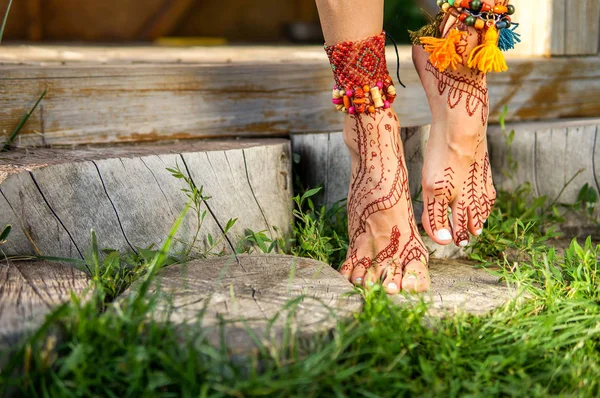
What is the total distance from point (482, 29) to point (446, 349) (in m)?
0.75

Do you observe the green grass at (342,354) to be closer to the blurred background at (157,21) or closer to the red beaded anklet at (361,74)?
the red beaded anklet at (361,74)

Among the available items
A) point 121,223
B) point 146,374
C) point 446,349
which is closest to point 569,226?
point 446,349

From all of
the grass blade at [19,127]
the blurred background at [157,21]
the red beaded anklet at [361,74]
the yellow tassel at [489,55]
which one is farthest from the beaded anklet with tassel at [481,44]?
the blurred background at [157,21]

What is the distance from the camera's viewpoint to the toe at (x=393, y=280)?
1637 millimetres

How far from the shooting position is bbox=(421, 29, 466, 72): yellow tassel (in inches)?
63.9

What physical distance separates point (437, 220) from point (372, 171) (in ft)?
0.66

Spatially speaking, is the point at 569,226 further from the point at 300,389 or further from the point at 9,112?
the point at 9,112

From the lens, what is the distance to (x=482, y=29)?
163cm

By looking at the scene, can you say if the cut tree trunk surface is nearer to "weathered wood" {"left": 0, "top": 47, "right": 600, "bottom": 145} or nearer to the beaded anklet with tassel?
the beaded anklet with tassel

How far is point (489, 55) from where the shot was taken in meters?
1.60

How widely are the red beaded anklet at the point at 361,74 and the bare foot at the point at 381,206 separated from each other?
33mm

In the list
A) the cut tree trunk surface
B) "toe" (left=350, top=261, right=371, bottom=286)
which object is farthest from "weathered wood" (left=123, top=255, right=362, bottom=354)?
"toe" (left=350, top=261, right=371, bottom=286)

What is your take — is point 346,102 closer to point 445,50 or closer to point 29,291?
point 445,50

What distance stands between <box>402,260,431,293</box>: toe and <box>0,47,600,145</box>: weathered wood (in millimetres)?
765
